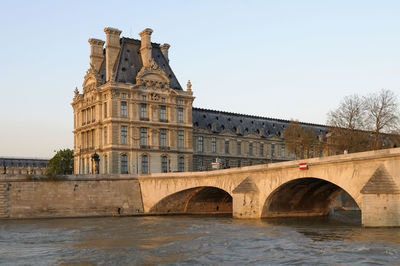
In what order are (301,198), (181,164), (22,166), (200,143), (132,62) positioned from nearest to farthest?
(301,198) → (132,62) → (181,164) → (200,143) → (22,166)

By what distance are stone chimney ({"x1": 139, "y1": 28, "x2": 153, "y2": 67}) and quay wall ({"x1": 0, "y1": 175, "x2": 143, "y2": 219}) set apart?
81.0ft

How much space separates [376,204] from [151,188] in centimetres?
3908

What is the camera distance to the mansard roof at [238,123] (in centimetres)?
10781

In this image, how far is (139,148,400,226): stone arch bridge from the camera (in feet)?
149

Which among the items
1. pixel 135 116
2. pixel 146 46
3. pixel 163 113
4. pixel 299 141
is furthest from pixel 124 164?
pixel 299 141

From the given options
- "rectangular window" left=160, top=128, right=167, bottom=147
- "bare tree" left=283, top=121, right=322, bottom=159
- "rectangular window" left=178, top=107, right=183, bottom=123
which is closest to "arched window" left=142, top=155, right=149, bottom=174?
"rectangular window" left=160, top=128, right=167, bottom=147

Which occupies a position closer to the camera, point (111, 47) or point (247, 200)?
point (247, 200)

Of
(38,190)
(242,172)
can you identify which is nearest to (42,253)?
(242,172)

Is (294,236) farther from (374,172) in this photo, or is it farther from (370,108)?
(370,108)

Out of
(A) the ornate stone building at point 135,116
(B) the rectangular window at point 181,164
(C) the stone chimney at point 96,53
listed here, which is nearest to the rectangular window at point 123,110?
(A) the ornate stone building at point 135,116

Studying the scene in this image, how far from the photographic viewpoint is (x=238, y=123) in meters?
114

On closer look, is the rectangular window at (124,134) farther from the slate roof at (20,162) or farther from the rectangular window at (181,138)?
the slate roof at (20,162)

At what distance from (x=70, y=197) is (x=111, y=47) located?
1251 inches

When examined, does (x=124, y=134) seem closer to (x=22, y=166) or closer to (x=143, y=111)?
(x=143, y=111)
